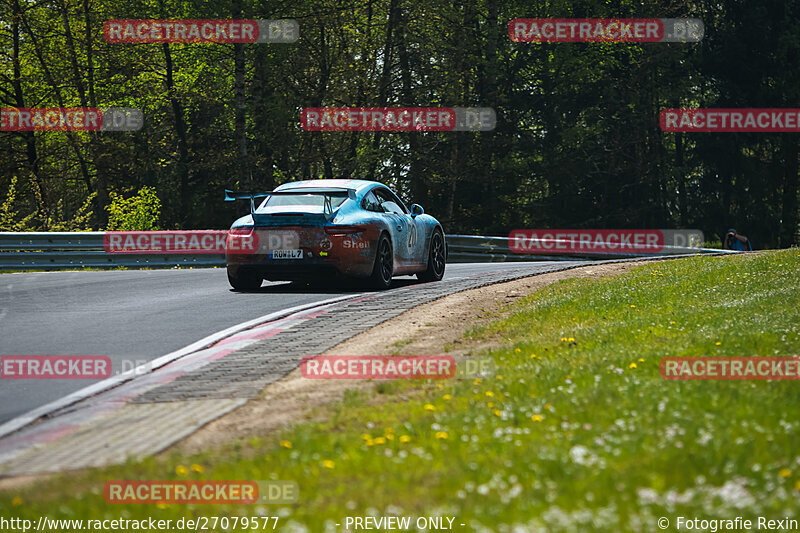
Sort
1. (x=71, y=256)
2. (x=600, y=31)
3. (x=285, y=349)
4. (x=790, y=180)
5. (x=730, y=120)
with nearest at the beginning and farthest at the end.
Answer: (x=285, y=349) → (x=71, y=256) → (x=600, y=31) → (x=730, y=120) → (x=790, y=180)

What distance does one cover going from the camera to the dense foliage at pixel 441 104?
36531 mm

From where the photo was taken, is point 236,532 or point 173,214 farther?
point 173,214

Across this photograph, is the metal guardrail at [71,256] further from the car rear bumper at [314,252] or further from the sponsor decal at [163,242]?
the car rear bumper at [314,252]

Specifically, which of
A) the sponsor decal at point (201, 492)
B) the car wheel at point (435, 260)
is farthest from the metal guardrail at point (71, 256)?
the sponsor decal at point (201, 492)

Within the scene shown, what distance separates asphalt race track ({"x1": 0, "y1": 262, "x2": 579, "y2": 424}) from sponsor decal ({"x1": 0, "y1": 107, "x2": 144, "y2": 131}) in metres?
18.5

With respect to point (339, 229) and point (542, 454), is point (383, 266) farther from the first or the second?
point (542, 454)

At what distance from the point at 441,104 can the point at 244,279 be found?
84.9 ft

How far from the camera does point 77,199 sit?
38250 millimetres

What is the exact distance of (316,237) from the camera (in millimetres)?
13453

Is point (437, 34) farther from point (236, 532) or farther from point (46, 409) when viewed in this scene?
point (236, 532)

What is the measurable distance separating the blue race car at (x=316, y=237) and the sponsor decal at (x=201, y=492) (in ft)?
27.8

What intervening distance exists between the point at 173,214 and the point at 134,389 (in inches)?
1192

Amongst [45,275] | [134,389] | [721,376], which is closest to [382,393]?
[134,389]

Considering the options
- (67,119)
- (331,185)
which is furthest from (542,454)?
(67,119)
